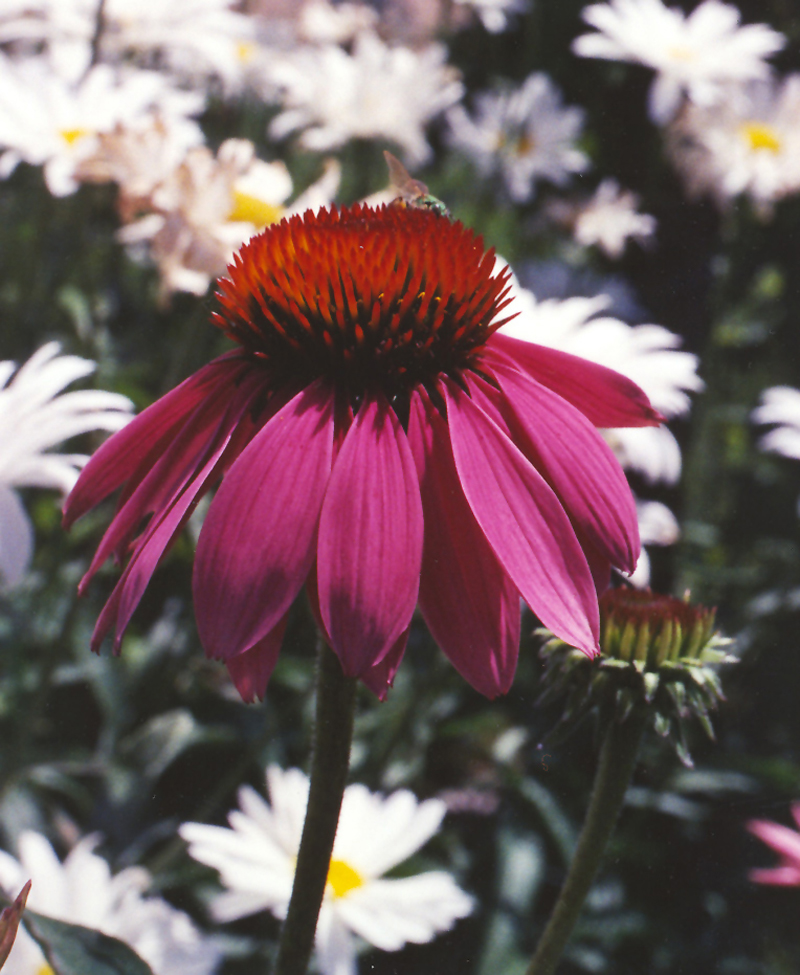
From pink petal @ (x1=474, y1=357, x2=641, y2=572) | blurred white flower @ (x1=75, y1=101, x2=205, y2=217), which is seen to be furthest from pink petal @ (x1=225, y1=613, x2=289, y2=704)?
blurred white flower @ (x1=75, y1=101, x2=205, y2=217)

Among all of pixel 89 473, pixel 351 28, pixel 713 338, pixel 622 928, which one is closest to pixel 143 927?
pixel 89 473

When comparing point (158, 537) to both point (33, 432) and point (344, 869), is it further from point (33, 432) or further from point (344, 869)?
point (344, 869)

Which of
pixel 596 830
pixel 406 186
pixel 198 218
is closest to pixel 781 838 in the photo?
pixel 596 830

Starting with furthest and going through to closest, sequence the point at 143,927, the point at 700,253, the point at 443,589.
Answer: the point at 700,253 → the point at 143,927 → the point at 443,589

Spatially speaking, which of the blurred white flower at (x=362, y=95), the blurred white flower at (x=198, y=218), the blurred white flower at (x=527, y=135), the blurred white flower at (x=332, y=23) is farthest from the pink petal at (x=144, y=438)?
the blurred white flower at (x=332, y=23)

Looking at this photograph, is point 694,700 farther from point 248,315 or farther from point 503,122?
point 503,122

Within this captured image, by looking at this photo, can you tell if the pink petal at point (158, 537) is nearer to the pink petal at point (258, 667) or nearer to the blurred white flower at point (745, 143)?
the pink petal at point (258, 667)
